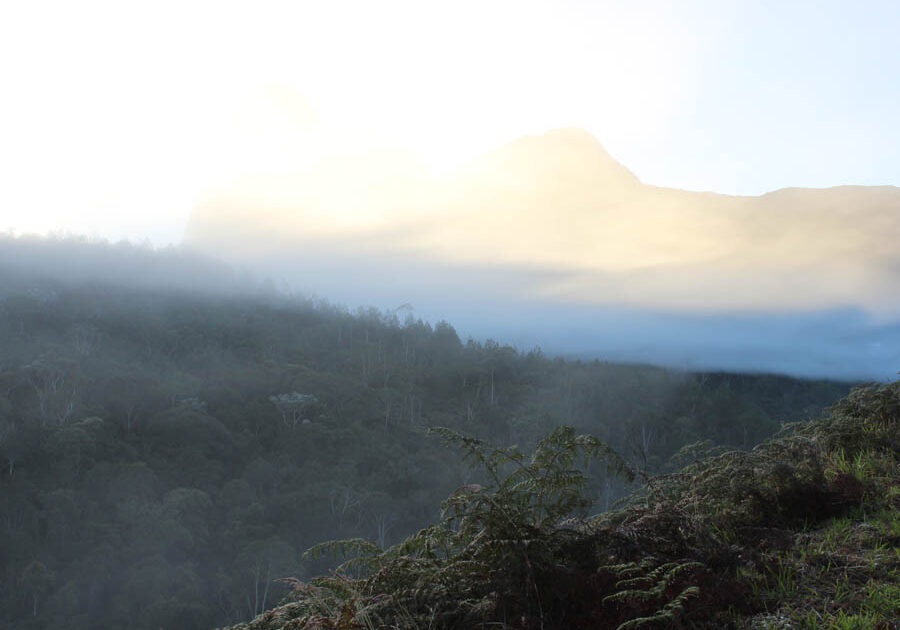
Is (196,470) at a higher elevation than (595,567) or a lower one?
lower

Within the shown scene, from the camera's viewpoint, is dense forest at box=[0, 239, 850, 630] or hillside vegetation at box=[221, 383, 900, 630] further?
dense forest at box=[0, 239, 850, 630]

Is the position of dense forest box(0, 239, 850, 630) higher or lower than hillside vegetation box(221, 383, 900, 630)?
lower

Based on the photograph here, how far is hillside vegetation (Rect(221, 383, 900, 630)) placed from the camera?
12.1 feet

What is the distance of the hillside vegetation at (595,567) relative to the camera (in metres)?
3.68

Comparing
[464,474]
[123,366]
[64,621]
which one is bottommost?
[64,621]

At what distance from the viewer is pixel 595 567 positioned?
4.08m

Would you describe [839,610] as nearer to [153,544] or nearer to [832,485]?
[832,485]

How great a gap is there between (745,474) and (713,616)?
2032mm

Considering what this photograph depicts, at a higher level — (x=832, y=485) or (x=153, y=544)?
(x=832, y=485)

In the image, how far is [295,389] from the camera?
188000 mm

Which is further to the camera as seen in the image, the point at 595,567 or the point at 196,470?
the point at 196,470

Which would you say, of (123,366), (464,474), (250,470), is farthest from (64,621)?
(123,366)

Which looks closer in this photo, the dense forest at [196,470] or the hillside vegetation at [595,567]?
the hillside vegetation at [595,567]

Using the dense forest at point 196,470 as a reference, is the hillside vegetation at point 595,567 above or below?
above
